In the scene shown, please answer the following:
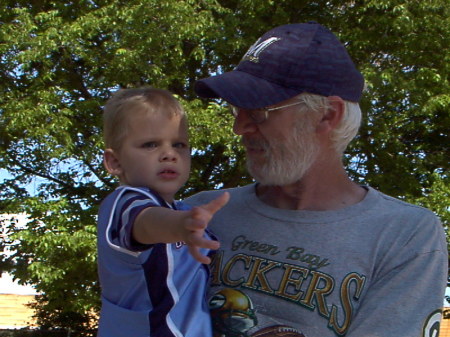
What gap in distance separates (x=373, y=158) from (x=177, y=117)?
1146cm

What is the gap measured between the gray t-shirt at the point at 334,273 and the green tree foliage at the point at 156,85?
944 centimetres

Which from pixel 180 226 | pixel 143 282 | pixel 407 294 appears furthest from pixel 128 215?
pixel 407 294

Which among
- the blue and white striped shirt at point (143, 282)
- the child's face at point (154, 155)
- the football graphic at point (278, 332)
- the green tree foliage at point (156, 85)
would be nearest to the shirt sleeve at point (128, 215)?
the blue and white striped shirt at point (143, 282)

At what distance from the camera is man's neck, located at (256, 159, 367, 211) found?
2301mm

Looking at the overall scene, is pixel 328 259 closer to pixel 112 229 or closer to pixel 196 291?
pixel 196 291

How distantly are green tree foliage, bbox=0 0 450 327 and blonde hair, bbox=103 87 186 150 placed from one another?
30.0 ft

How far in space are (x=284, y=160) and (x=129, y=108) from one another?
525mm

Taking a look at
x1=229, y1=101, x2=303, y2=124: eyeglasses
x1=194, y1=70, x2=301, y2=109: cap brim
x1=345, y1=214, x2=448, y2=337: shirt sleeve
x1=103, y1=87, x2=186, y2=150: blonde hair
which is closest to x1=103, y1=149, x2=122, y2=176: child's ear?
x1=103, y1=87, x2=186, y2=150: blonde hair

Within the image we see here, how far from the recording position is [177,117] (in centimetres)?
244

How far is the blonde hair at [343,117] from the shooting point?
90.7 inches

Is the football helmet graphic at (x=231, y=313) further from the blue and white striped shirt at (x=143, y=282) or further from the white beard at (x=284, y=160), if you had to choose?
the white beard at (x=284, y=160)

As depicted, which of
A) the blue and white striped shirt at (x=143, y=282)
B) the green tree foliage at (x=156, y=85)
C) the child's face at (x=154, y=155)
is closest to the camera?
the blue and white striped shirt at (x=143, y=282)

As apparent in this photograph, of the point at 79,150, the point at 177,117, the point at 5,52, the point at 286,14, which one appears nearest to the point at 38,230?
the point at 79,150

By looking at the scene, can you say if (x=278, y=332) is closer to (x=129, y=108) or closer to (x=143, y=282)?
(x=143, y=282)
